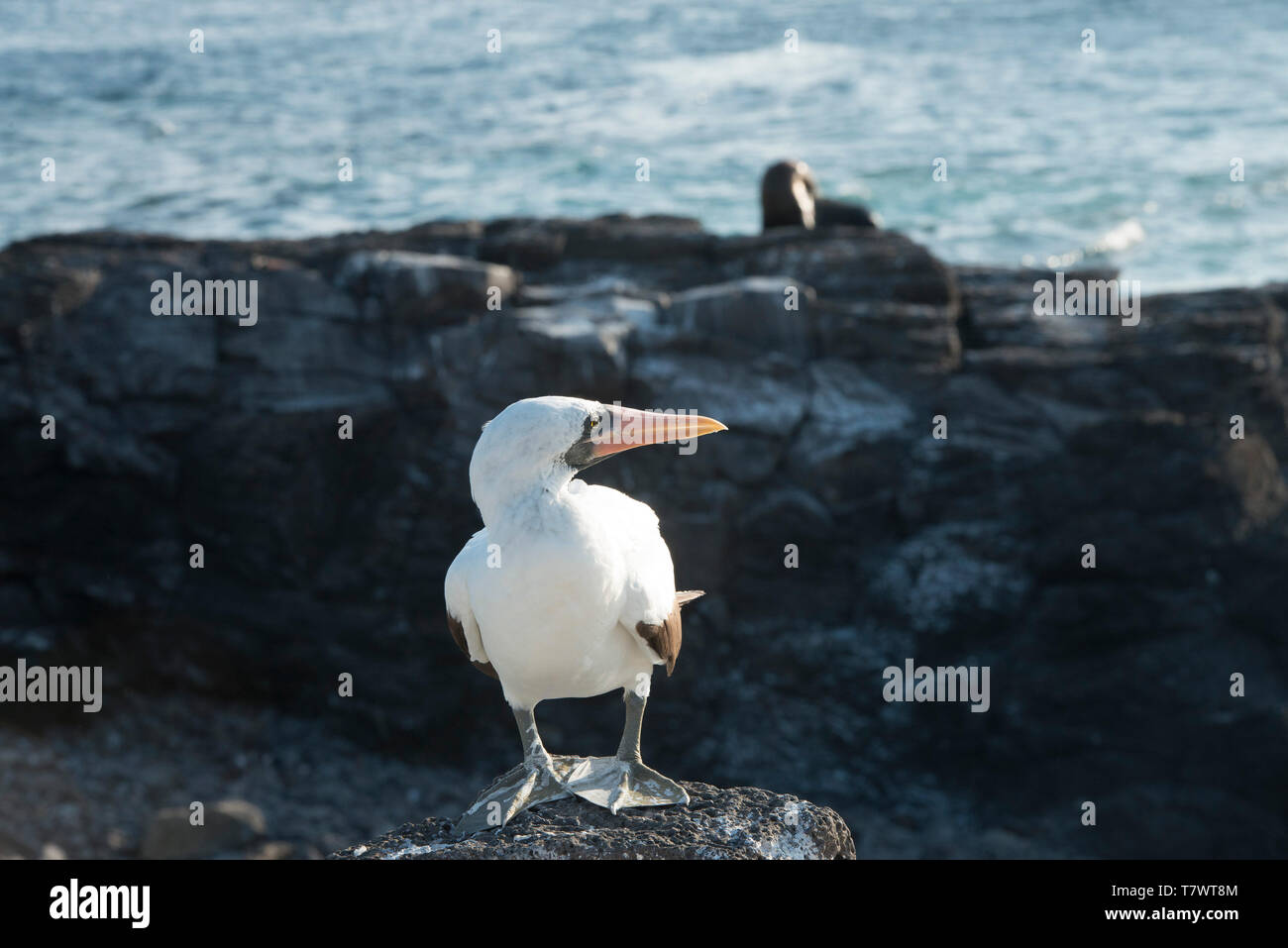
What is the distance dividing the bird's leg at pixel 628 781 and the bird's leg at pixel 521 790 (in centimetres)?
11

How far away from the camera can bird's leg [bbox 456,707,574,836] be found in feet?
19.4

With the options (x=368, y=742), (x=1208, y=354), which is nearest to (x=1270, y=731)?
(x=1208, y=354)

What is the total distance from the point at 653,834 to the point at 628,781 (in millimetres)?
445

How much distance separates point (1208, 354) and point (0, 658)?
46.2 feet

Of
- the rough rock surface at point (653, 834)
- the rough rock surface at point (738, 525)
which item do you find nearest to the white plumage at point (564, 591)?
the rough rock surface at point (653, 834)

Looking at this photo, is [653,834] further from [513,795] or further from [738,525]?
[738,525]

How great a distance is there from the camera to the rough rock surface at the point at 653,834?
5.56 meters

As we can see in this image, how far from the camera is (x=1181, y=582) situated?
1352 centimetres

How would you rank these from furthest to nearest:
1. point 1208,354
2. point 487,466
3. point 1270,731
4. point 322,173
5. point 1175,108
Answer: point 1175,108
point 322,173
point 1208,354
point 1270,731
point 487,466

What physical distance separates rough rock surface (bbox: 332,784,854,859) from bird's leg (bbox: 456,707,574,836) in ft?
0.16

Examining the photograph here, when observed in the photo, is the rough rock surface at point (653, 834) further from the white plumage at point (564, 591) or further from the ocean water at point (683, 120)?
the ocean water at point (683, 120)

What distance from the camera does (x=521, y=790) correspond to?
6.07 m

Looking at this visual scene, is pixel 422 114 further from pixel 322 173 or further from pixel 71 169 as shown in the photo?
pixel 71 169

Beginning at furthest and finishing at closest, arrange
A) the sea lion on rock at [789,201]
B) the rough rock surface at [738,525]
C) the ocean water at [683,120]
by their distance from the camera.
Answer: the ocean water at [683,120], the sea lion on rock at [789,201], the rough rock surface at [738,525]
